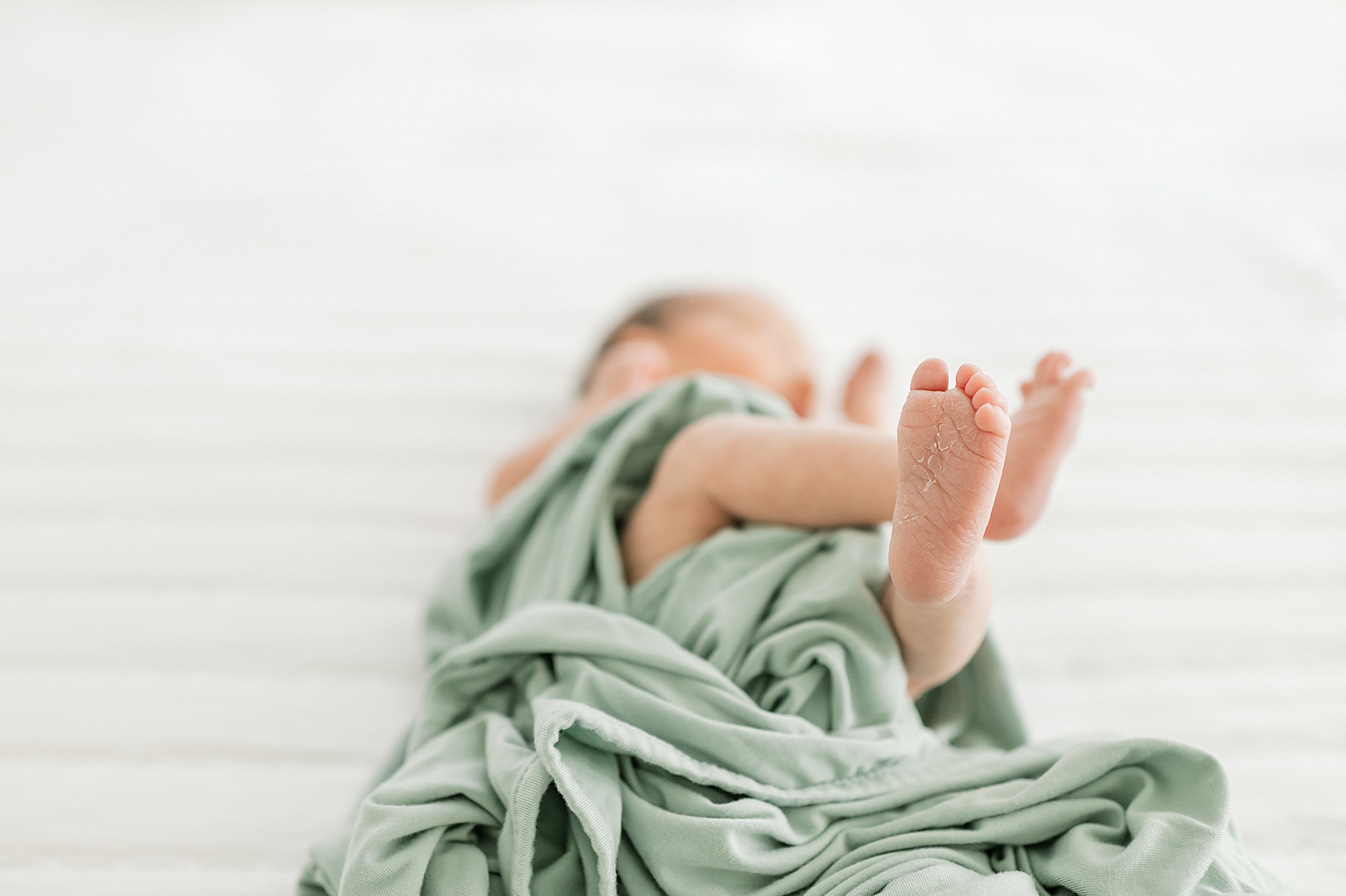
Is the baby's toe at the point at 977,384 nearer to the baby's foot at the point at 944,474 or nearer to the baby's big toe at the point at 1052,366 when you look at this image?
the baby's foot at the point at 944,474

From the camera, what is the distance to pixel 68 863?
2.57ft

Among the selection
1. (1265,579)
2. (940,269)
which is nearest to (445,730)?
(1265,579)

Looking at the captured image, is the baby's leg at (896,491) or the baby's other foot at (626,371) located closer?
the baby's leg at (896,491)

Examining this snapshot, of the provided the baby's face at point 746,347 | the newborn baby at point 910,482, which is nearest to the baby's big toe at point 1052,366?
the newborn baby at point 910,482

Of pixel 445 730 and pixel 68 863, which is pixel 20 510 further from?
pixel 445 730

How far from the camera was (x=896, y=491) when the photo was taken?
80 cm

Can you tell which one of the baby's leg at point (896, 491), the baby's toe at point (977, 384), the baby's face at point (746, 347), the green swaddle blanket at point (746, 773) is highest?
the baby's toe at point (977, 384)

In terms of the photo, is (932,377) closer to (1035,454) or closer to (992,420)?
(992,420)

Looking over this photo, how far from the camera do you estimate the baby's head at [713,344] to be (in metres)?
1.26

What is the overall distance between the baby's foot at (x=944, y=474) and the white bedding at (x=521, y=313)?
13.3 inches

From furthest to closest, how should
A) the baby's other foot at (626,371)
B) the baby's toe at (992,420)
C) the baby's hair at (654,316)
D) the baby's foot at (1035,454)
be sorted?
the baby's hair at (654,316) < the baby's other foot at (626,371) < the baby's foot at (1035,454) < the baby's toe at (992,420)

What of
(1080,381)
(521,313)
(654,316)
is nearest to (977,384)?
(1080,381)

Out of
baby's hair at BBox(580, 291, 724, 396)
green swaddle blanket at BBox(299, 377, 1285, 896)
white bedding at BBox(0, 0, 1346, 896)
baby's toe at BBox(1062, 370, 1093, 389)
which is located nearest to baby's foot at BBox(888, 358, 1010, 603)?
green swaddle blanket at BBox(299, 377, 1285, 896)

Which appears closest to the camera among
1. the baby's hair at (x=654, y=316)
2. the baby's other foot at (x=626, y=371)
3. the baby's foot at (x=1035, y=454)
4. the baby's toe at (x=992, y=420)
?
the baby's toe at (x=992, y=420)
